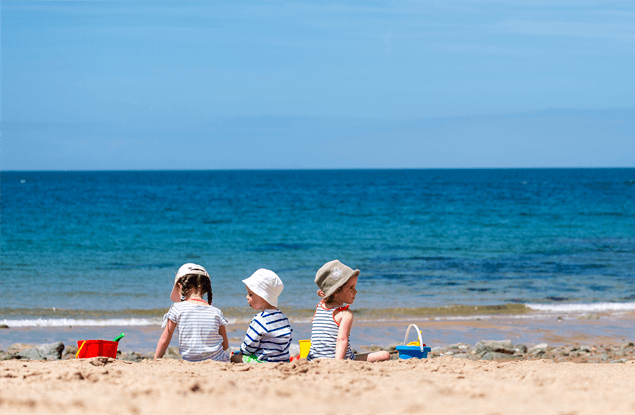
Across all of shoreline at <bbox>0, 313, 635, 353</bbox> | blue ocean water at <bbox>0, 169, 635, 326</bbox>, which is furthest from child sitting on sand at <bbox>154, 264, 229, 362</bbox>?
blue ocean water at <bbox>0, 169, 635, 326</bbox>

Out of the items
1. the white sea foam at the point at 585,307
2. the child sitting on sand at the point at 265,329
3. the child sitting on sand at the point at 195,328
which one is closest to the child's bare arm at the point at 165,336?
the child sitting on sand at the point at 195,328

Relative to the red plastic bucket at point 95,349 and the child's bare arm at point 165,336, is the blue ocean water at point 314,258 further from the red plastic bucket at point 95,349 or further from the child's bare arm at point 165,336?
the child's bare arm at point 165,336

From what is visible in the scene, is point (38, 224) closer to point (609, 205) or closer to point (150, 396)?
point (150, 396)

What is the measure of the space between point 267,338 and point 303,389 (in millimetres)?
1311

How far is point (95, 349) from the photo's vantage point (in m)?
5.13

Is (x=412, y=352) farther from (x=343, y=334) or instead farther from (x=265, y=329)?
(x=265, y=329)

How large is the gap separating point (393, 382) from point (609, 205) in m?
40.9

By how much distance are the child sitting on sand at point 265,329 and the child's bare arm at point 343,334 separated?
0.45 m

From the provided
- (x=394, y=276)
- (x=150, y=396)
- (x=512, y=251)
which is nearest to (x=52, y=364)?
(x=150, y=396)

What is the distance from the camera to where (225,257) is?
18.0m

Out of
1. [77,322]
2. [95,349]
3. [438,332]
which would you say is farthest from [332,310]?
[77,322]

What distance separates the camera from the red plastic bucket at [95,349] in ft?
16.6

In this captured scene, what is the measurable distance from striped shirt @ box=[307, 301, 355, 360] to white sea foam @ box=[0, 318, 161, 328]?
20.3 ft

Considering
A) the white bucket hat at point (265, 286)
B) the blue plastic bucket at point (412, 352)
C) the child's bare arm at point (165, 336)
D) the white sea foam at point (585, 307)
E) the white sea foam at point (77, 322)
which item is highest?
the white bucket hat at point (265, 286)
